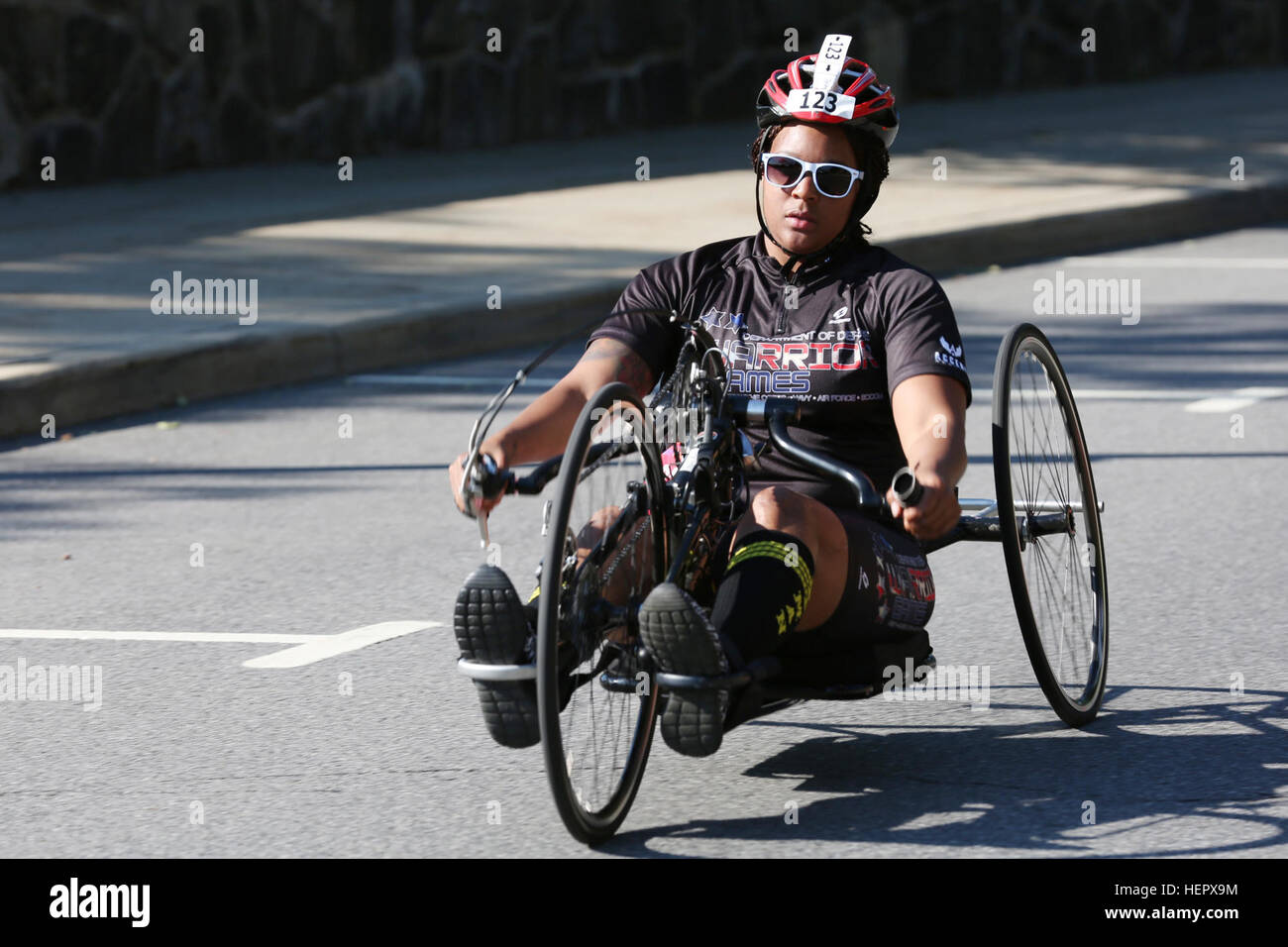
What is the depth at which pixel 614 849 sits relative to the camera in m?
4.25

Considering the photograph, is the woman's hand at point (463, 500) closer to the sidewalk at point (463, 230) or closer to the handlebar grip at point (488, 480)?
the handlebar grip at point (488, 480)

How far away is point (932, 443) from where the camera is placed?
14.6 feet

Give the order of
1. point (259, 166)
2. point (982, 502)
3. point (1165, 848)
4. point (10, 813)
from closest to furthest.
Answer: point (1165, 848) → point (10, 813) → point (982, 502) → point (259, 166)

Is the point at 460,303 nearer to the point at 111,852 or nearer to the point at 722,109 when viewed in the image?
the point at 111,852

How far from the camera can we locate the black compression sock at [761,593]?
4277 millimetres

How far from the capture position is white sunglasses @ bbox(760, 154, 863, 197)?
15.7ft

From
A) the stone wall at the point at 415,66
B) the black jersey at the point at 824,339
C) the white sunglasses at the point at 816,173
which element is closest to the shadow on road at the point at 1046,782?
the black jersey at the point at 824,339

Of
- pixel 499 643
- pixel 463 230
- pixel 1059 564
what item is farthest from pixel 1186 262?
pixel 499 643

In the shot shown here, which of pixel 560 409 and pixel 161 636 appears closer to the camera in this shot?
pixel 560 409

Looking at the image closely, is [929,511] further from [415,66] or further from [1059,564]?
[415,66]

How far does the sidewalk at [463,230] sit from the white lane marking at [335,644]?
333 cm

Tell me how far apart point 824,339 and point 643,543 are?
66 centimetres

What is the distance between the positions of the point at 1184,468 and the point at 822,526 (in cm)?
367
